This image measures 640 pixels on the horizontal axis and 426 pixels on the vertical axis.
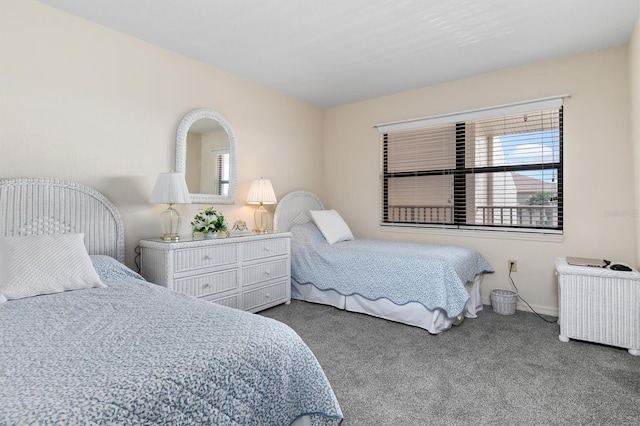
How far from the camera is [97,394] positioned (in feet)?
2.77

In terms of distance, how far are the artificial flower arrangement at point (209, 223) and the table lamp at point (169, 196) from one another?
0.99 ft

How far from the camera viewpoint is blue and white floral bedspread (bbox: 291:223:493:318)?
2.78 metres

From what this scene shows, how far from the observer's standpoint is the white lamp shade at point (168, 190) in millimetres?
2660

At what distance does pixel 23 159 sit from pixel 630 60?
458 cm

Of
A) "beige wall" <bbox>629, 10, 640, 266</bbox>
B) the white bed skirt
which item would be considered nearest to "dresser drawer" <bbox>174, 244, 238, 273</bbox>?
the white bed skirt

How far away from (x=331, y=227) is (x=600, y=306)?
2.42m

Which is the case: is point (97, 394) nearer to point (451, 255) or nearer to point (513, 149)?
point (451, 255)

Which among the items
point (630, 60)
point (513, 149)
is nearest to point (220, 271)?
point (513, 149)

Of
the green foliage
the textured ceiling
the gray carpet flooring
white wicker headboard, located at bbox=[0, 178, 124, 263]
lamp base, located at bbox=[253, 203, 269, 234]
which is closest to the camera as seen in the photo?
the gray carpet flooring

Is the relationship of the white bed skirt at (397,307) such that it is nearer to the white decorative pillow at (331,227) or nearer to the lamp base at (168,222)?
the white decorative pillow at (331,227)

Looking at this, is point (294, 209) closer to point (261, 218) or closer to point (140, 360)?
point (261, 218)

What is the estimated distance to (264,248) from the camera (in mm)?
3277

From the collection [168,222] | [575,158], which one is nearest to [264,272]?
[168,222]

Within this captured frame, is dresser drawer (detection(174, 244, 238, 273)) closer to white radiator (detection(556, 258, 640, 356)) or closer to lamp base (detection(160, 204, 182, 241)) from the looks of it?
lamp base (detection(160, 204, 182, 241))
